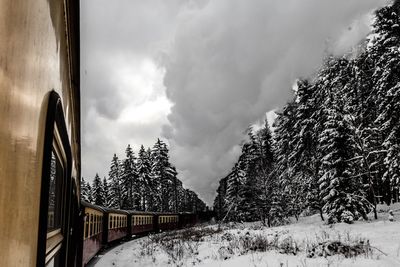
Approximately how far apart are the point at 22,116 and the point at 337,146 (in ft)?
73.9

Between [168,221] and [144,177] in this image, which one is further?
[144,177]

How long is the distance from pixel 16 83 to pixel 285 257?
399 inches

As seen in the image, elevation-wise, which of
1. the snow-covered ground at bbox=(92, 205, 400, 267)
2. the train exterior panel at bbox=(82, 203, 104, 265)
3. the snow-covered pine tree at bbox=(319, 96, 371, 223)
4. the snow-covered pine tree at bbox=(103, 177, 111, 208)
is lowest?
the snow-covered ground at bbox=(92, 205, 400, 267)

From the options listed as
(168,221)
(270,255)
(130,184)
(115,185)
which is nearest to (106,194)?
(115,185)

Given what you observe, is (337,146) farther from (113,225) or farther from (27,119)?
(27,119)

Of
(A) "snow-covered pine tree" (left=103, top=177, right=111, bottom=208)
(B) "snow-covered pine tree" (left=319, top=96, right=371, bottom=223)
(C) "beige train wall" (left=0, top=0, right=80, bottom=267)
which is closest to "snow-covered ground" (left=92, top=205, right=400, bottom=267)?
(B) "snow-covered pine tree" (left=319, top=96, right=371, bottom=223)

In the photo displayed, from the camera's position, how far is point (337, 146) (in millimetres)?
21719

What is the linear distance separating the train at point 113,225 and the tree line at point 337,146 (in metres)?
9.45

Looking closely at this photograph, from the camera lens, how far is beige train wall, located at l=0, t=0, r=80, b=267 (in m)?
0.80

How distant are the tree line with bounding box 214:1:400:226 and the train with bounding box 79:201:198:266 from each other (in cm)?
945

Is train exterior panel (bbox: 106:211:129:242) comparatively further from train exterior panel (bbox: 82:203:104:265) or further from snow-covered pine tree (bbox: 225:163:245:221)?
snow-covered pine tree (bbox: 225:163:245:221)

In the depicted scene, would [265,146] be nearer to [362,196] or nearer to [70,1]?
[362,196]

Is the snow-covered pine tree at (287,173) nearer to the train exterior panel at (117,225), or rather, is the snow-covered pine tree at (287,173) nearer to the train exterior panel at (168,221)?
the train exterior panel at (168,221)

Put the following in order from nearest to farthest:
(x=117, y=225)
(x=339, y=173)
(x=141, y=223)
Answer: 1. (x=117, y=225)
2. (x=339, y=173)
3. (x=141, y=223)
